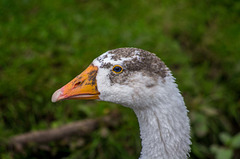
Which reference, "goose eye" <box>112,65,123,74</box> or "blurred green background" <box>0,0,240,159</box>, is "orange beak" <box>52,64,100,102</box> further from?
"blurred green background" <box>0,0,240,159</box>

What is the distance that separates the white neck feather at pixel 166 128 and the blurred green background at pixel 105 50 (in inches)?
54.3

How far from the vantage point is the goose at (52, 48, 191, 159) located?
198 cm

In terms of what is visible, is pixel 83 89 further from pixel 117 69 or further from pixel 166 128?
pixel 166 128

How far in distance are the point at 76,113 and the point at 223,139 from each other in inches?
75.3

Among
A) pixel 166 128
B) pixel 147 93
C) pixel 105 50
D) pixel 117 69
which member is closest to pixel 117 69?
pixel 117 69

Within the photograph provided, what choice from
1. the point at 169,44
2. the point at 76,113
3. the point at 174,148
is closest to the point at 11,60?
the point at 76,113

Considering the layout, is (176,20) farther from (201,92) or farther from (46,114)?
(46,114)

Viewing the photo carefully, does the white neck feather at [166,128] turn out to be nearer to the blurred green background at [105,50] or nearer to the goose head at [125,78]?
the goose head at [125,78]

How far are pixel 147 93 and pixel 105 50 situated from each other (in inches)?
91.3

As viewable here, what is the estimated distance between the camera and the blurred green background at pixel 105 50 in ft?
11.4

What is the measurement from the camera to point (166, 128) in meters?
2.01

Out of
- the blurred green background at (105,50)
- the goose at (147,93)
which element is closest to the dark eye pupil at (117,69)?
the goose at (147,93)

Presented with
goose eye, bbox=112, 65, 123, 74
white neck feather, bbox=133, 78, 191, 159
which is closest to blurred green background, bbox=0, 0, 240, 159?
white neck feather, bbox=133, 78, 191, 159

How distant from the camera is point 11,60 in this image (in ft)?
12.6
